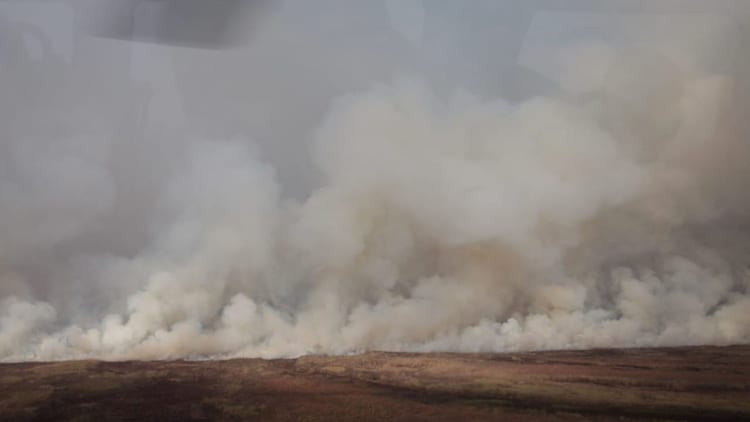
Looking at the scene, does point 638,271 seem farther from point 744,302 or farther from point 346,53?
point 346,53

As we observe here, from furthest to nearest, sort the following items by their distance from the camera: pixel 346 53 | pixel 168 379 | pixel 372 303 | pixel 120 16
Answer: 1. pixel 372 303
2. pixel 346 53
3. pixel 120 16
4. pixel 168 379

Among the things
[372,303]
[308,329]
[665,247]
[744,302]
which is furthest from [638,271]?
[308,329]

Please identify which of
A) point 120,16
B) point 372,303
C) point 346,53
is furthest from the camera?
point 372,303

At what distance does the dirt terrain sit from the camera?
404cm

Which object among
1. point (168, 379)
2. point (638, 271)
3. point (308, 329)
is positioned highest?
point (638, 271)

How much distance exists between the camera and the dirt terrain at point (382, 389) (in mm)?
4043

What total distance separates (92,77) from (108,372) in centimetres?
255

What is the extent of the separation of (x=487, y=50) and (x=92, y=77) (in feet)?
11.7

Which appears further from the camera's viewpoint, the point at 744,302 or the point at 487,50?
the point at 744,302

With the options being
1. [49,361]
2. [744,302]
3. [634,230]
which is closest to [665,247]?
[634,230]

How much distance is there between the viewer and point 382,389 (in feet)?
14.6

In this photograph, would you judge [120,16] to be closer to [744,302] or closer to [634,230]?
[634,230]

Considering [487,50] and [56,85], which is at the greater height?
[487,50]

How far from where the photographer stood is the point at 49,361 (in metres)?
4.90
